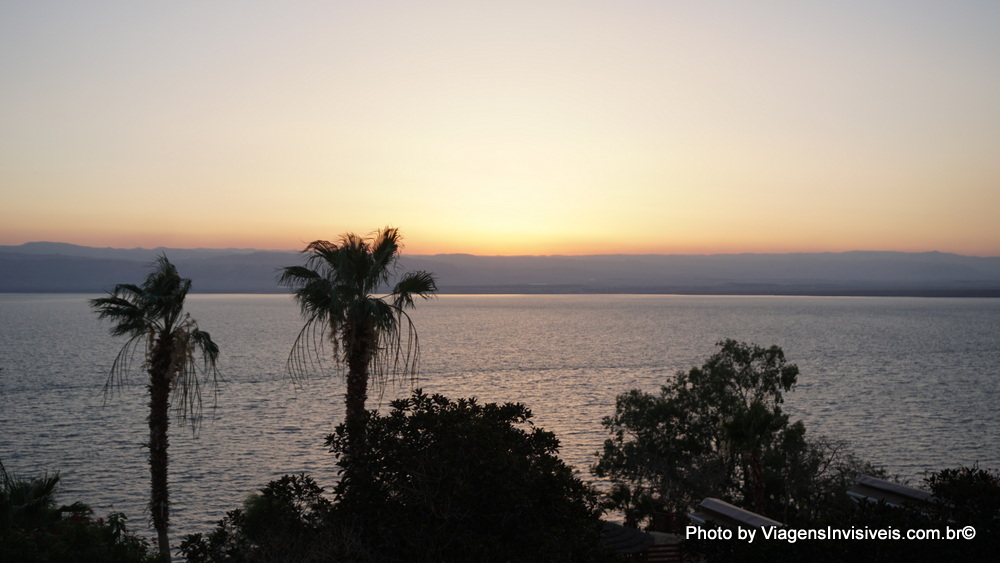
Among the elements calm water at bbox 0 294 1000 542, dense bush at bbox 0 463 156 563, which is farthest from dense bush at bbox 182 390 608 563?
calm water at bbox 0 294 1000 542

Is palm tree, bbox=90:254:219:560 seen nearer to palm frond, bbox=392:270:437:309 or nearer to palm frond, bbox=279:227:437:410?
palm frond, bbox=279:227:437:410

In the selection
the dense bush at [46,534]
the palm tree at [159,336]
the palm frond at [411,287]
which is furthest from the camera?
the palm tree at [159,336]

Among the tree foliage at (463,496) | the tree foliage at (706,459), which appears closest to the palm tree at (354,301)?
the tree foliage at (463,496)

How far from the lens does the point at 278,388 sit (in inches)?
2936

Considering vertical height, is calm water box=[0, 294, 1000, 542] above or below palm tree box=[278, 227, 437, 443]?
below

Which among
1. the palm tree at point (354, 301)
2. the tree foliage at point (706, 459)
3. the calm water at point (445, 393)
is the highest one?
the palm tree at point (354, 301)

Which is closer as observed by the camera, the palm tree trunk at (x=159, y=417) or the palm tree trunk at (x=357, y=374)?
the palm tree trunk at (x=357, y=374)

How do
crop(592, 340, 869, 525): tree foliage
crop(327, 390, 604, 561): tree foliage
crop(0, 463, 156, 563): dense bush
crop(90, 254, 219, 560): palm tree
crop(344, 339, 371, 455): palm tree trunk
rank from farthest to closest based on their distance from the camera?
crop(592, 340, 869, 525): tree foliage < crop(90, 254, 219, 560): palm tree < crop(344, 339, 371, 455): palm tree trunk < crop(0, 463, 156, 563): dense bush < crop(327, 390, 604, 561): tree foliage

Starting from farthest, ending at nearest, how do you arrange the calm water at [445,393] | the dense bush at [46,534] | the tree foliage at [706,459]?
1. the calm water at [445,393]
2. the tree foliage at [706,459]
3. the dense bush at [46,534]

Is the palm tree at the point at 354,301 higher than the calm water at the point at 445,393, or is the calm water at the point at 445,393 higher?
the palm tree at the point at 354,301

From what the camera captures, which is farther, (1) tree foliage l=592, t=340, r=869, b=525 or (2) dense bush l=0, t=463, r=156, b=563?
(1) tree foliage l=592, t=340, r=869, b=525

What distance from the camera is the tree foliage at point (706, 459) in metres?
29.0

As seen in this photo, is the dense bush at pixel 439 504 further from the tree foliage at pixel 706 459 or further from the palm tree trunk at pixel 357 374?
the tree foliage at pixel 706 459

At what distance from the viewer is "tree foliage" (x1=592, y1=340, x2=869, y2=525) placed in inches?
1144
